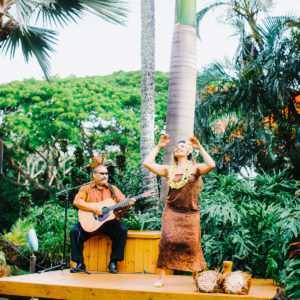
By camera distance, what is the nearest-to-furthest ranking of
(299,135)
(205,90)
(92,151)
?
(299,135) → (205,90) → (92,151)

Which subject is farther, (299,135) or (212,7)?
(212,7)

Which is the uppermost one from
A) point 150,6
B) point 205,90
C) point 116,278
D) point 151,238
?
point 150,6

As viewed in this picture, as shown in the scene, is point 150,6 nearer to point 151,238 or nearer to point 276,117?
point 276,117

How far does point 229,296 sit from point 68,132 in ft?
44.8

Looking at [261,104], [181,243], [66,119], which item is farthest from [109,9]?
[66,119]

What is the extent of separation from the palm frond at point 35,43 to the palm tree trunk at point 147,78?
7.25 ft

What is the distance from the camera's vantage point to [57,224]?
25.3ft

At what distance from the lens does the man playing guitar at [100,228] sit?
5.67 m

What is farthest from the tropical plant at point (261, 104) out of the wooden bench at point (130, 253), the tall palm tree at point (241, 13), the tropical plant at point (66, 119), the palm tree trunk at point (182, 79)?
the tropical plant at point (66, 119)

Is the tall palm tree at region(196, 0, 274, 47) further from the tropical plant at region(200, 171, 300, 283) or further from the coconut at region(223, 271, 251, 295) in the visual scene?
the coconut at region(223, 271, 251, 295)

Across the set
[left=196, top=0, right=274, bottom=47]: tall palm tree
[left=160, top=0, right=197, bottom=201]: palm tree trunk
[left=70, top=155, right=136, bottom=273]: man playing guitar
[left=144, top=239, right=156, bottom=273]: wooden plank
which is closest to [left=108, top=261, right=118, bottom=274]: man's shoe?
[left=70, top=155, right=136, bottom=273]: man playing guitar

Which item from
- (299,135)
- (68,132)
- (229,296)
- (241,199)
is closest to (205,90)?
(299,135)

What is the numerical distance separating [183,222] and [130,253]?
58.4 inches

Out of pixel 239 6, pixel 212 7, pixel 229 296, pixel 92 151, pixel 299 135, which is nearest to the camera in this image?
pixel 229 296
